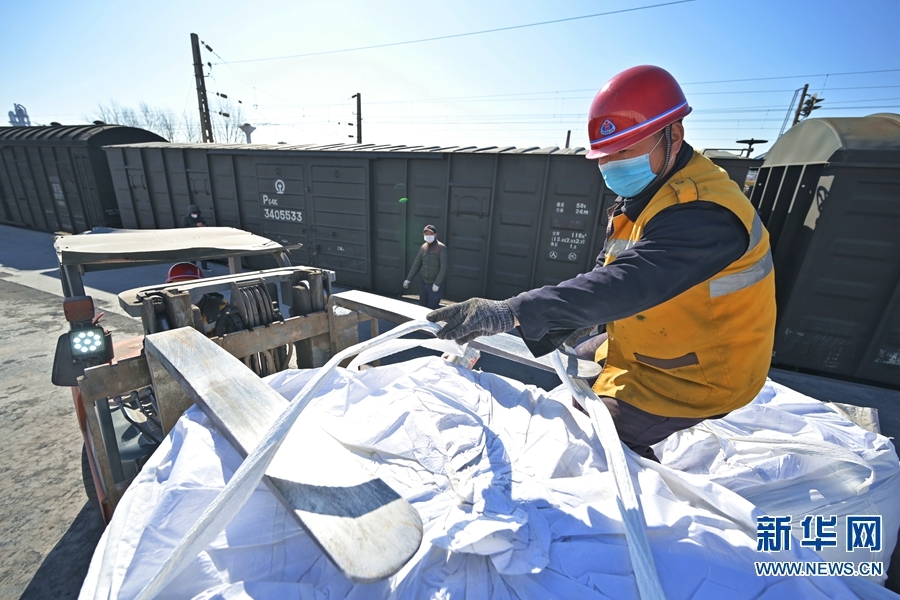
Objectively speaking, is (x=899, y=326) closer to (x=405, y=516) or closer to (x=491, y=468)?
(x=491, y=468)

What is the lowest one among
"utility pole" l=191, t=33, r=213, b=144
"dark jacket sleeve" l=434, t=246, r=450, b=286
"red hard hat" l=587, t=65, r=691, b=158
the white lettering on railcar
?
"dark jacket sleeve" l=434, t=246, r=450, b=286

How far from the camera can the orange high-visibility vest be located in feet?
4.20

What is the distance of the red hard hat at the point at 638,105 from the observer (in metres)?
1.31

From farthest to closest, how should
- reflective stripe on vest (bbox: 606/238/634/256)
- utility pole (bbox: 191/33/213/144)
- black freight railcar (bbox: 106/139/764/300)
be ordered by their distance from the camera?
utility pole (bbox: 191/33/213/144) → black freight railcar (bbox: 106/139/764/300) → reflective stripe on vest (bbox: 606/238/634/256)

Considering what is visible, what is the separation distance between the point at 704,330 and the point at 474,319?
0.86 metres

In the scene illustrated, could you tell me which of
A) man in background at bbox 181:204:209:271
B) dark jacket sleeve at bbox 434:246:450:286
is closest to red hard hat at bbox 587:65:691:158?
dark jacket sleeve at bbox 434:246:450:286

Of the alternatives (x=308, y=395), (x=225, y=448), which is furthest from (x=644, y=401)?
(x=225, y=448)

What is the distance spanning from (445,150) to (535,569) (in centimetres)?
658

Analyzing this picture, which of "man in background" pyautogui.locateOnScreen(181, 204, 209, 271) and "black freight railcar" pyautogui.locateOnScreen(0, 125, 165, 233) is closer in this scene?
"man in background" pyautogui.locateOnScreen(181, 204, 209, 271)

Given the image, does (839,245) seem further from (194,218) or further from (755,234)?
(194,218)

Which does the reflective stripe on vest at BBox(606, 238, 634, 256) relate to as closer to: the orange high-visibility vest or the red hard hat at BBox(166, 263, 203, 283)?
the orange high-visibility vest

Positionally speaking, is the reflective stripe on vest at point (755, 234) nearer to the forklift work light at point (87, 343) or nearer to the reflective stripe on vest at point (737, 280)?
the reflective stripe on vest at point (737, 280)

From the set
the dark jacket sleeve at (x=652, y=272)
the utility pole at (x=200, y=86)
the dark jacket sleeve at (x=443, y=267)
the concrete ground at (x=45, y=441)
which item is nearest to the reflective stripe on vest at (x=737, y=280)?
the dark jacket sleeve at (x=652, y=272)

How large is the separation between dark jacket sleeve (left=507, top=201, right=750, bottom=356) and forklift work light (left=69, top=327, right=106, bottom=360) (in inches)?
91.6
